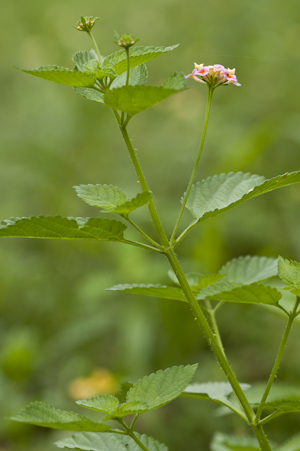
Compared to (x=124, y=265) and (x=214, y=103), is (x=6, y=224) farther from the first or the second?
(x=214, y=103)

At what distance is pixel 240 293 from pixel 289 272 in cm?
9

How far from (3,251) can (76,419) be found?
213cm

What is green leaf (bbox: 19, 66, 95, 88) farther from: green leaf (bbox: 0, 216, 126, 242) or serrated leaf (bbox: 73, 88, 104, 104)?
green leaf (bbox: 0, 216, 126, 242)

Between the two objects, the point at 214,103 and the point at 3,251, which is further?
the point at 214,103

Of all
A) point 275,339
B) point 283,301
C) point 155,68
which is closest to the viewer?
point 283,301

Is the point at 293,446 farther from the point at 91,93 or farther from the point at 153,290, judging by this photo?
the point at 91,93

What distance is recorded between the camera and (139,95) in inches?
→ 23.6

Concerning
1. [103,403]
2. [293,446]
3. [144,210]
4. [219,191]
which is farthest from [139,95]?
[144,210]

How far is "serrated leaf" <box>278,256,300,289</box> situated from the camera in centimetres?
68

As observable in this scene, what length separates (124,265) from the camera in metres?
2.12

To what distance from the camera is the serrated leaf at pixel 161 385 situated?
0.62 m

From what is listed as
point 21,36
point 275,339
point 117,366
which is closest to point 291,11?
point 21,36

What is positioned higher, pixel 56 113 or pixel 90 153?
pixel 56 113

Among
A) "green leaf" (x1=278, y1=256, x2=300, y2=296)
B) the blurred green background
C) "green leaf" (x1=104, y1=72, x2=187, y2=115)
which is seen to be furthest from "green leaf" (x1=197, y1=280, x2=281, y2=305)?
the blurred green background
